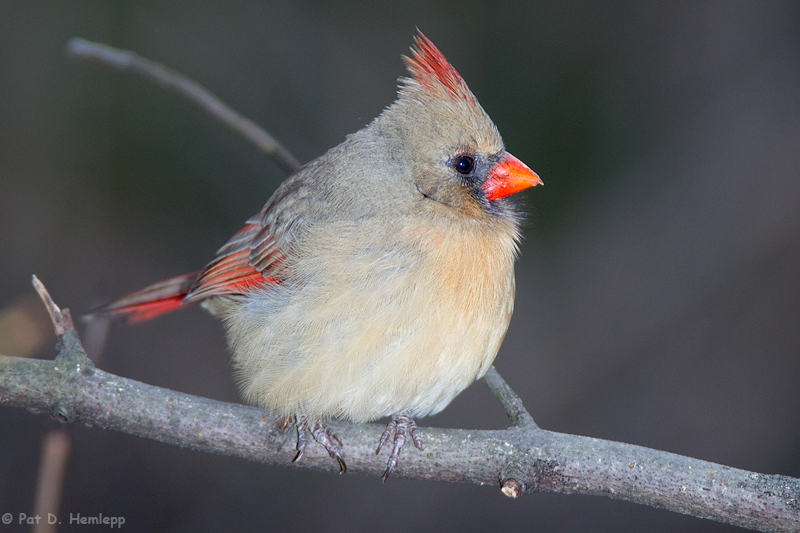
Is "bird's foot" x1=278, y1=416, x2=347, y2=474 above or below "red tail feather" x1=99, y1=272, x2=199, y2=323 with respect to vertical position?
below

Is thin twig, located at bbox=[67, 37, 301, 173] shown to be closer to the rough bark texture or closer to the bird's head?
the bird's head

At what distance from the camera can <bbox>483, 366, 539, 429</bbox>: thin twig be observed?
2.28m

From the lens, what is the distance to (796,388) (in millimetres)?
4156

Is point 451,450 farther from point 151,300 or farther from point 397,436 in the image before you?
point 151,300

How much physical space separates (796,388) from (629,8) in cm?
243

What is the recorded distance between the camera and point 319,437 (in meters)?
2.34

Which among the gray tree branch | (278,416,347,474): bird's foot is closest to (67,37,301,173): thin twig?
the gray tree branch

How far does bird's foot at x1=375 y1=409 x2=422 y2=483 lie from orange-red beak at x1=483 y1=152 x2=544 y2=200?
849 mm

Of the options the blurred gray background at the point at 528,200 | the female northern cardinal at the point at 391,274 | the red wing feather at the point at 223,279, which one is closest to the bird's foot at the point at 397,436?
the female northern cardinal at the point at 391,274

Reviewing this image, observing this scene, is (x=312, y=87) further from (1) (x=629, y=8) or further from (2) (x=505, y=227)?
(2) (x=505, y=227)

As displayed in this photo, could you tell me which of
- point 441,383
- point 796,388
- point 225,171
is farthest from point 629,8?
point 441,383

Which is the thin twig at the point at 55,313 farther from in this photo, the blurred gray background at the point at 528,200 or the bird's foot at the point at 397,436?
the blurred gray background at the point at 528,200

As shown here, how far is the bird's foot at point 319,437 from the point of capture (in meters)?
2.33

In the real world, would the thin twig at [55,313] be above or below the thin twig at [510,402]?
above
